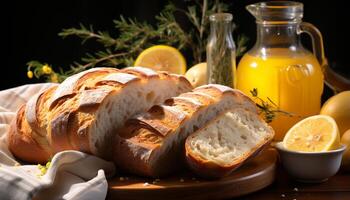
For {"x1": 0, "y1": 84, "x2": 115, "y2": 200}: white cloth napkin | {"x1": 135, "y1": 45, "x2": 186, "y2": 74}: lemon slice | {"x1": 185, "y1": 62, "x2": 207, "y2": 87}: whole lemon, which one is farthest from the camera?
{"x1": 135, "y1": 45, "x2": 186, "y2": 74}: lemon slice

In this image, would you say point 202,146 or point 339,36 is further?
point 339,36

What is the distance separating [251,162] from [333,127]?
0.22 meters

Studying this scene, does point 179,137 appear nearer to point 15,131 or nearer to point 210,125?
point 210,125

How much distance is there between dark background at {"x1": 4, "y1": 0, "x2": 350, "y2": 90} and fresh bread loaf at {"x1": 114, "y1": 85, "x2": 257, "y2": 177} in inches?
51.5

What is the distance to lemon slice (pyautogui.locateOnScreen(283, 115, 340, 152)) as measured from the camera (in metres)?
1.63

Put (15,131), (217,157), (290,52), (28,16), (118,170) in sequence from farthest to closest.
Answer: (28,16) → (290,52) → (15,131) → (118,170) → (217,157)

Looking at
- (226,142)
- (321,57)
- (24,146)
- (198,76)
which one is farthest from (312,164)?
(24,146)

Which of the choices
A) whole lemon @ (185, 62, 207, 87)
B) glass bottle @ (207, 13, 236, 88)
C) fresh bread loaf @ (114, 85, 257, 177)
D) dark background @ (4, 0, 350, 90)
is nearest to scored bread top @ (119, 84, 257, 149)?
fresh bread loaf @ (114, 85, 257, 177)

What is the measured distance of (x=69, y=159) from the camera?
1558 mm

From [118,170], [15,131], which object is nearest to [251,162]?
[118,170]

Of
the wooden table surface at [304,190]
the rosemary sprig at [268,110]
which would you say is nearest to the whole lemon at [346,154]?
the wooden table surface at [304,190]

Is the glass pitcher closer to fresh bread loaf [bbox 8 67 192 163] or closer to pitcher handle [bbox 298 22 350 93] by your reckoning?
pitcher handle [bbox 298 22 350 93]

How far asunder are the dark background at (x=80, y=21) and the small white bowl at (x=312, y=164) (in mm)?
1375

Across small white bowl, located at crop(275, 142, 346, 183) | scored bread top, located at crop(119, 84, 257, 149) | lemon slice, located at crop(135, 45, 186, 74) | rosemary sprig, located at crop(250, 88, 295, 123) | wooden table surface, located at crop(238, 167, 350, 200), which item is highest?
scored bread top, located at crop(119, 84, 257, 149)
